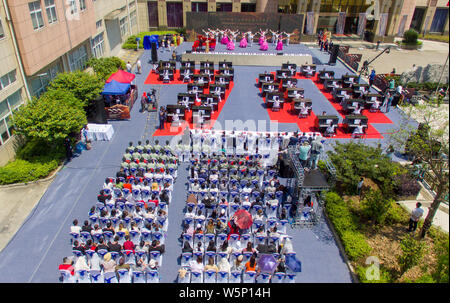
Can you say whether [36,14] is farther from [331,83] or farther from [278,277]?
[331,83]

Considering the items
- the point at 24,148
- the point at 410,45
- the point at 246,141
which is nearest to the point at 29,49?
the point at 24,148

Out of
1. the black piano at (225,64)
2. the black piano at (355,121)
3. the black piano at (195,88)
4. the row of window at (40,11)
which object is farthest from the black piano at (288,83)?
the row of window at (40,11)

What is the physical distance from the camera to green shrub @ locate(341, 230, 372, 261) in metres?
12.7

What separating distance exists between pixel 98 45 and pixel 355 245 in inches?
1186

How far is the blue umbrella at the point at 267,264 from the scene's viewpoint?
1118 cm

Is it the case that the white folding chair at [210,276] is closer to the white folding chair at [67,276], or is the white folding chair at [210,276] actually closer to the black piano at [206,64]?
the white folding chair at [67,276]

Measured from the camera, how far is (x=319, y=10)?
1924 inches

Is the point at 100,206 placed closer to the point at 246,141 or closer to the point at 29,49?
the point at 246,141

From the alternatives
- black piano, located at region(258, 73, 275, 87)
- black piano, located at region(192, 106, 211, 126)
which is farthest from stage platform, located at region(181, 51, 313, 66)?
black piano, located at region(192, 106, 211, 126)

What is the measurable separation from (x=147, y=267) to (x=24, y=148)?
1251 cm

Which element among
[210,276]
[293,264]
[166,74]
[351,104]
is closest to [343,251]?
[293,264]

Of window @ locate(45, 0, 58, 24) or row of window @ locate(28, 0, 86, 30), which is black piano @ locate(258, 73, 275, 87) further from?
window @ locate(45, 0, 58, 24)

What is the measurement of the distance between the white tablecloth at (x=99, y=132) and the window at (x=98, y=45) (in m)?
14.1

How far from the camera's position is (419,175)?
653 inches
